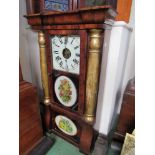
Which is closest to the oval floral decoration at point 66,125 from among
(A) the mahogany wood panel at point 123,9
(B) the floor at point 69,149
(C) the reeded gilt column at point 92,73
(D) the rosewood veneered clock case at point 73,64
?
(D) the rosewood veneered clock case at point 73,64

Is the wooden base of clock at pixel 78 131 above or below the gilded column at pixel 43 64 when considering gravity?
below

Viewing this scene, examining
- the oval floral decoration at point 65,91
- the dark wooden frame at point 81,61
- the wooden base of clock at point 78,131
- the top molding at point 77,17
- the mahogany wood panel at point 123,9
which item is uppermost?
the mahogany wood panel at point 123,9

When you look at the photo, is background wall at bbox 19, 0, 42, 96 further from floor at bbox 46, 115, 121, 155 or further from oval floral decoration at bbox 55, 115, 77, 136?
floor at bbox 46, 115, 121, 155

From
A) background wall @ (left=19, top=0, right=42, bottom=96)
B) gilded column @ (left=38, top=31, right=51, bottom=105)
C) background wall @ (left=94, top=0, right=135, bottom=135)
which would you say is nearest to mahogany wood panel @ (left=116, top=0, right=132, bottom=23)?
background wall @ (left=94, top=0, right=135, bottom=135)

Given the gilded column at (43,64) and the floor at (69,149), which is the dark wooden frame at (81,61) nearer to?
the gilded column at (43,64)

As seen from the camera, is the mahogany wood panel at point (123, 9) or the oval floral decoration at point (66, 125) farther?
the oval floral decoration at point (66, 125)

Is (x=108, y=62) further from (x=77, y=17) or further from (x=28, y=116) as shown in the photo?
(x=28, y=116)

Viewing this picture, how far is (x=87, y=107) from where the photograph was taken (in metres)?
0.86

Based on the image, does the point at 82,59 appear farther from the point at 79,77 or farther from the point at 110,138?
the point at 110,138

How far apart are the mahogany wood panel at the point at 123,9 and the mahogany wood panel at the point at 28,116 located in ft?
2.52

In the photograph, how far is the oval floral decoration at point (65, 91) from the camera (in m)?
0.92

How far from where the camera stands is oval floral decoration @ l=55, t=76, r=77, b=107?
3.01 ft
